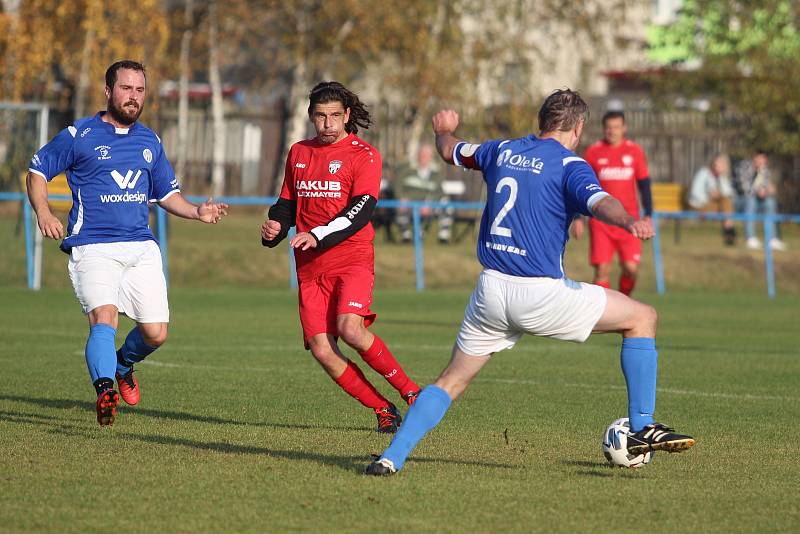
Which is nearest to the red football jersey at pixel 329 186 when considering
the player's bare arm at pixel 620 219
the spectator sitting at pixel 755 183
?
the player's bare arm at pixel 620 219

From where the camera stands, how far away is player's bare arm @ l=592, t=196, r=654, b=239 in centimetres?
698

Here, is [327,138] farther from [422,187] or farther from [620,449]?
[422,187]

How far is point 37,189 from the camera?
9078 millimetres

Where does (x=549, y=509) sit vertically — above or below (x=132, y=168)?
below

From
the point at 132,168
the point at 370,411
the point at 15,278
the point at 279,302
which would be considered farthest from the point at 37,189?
the point at 15,278

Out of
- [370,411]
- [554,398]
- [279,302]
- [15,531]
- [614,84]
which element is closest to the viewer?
[15,531]

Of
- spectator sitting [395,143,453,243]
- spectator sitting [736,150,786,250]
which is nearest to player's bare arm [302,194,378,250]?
spectator sitting [395,143,453,243]

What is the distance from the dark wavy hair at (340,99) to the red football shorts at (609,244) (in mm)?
7919

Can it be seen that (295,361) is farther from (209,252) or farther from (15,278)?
(209,252)

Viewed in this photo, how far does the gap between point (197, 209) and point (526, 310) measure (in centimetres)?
263

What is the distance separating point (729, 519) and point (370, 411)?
149 inches

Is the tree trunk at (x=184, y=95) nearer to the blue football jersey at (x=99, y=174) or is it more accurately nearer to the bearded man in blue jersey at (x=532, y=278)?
the blue football jersey at (x=99, y=174)

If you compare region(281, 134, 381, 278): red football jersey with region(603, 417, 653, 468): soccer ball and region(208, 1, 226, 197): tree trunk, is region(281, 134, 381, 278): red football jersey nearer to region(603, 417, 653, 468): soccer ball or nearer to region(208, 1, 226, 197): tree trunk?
region(603, 417, 653, 468): soccer ball

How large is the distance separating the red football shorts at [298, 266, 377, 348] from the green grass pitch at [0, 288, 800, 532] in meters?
0.65
